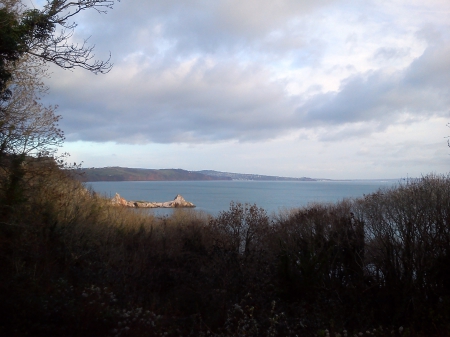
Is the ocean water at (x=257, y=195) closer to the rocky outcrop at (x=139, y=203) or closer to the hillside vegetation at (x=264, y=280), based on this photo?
the rocky outcrop at (x=139, y=203)

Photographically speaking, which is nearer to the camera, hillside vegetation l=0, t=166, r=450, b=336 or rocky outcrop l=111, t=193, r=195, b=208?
hillside vegetation l=0, t=166, r=450, b=336

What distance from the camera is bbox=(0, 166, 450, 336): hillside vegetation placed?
8617 mm

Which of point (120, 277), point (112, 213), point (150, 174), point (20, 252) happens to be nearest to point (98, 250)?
point (120, 277)

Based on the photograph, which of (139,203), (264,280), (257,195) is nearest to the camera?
(264,280)

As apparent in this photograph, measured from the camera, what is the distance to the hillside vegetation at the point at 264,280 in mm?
8617

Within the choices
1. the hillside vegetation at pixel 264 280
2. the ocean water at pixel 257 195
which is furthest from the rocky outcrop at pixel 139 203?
the hillside vegetation at pixel 264 280

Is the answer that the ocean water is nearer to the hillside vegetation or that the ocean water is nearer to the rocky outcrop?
the rocky outcrop

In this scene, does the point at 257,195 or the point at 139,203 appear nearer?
the point at 139,203

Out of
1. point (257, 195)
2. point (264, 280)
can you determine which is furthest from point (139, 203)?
point (264, 280)

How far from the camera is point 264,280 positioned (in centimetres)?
1066

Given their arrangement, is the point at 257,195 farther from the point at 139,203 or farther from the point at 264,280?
the point at 264,280

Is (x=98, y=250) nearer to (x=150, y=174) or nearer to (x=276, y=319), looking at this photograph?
(x=276, y=319)

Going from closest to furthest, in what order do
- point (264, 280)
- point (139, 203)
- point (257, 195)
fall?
point (264, 280)
point (139, 203)
point (257, 195)

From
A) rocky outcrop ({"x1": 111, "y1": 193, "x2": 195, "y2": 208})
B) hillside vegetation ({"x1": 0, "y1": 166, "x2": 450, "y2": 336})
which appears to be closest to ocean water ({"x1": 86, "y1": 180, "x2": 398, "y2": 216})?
rocky outcrop ({"x1": 111, "y1": 193, "x2": 195, "y2": 208})
